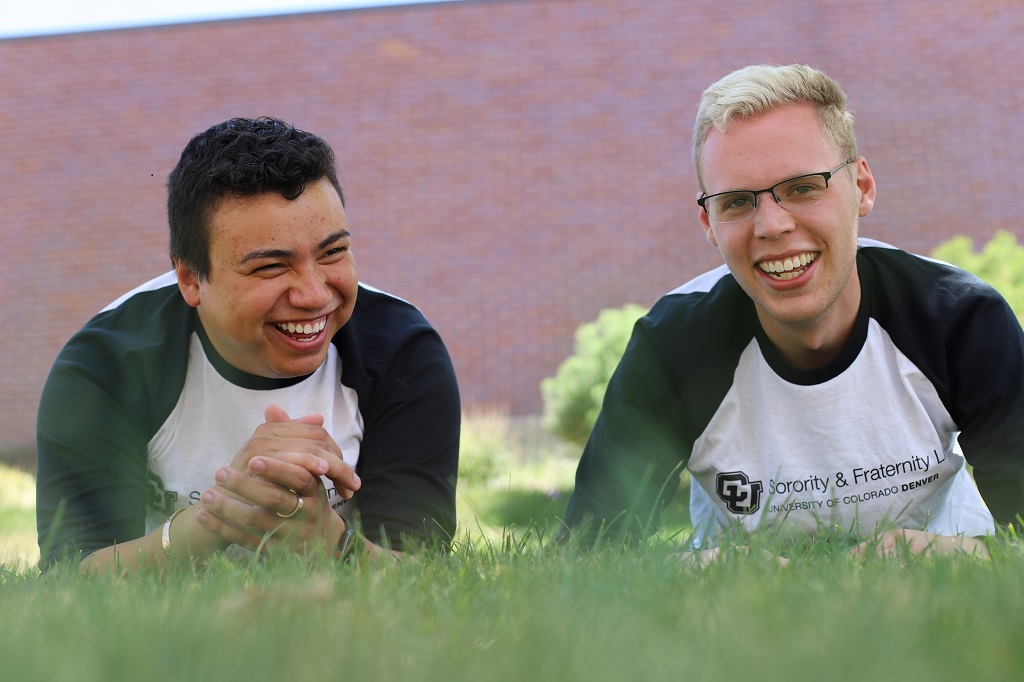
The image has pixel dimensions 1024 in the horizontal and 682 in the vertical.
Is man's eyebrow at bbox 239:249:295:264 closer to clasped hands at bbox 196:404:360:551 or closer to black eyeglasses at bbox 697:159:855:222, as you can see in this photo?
clasped hands at bbox 196:404:360:551

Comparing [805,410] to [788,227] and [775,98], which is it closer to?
[788,227]

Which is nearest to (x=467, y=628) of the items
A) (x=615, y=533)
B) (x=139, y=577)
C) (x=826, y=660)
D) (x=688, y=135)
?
(x=826, y=660)

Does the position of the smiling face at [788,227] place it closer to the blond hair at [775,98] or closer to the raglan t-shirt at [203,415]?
the blond hair at [775,98]

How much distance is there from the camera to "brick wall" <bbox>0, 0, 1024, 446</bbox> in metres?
17.4

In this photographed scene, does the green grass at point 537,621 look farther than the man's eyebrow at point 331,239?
No

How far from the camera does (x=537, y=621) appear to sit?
1.49 meters

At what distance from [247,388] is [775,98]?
202 cm

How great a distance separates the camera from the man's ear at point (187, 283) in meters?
3.44

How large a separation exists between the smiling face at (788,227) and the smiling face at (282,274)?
1.24m

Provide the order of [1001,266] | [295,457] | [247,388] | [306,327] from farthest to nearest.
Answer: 1. [1001,266]
2. [247,388]
3. [306,327]
4. [295,457]

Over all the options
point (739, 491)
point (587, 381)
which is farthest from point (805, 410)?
point (587, 381)

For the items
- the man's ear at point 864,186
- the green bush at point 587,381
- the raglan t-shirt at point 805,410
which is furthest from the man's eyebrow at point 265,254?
the green bush at point 587,381

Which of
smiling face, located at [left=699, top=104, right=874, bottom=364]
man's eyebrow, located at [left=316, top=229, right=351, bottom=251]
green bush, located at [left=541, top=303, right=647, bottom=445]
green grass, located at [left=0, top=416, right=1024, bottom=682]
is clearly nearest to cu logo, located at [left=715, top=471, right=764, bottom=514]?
smiling face, located at [left=699, top=104, right=874, bottom=364]

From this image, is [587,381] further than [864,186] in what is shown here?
Yes
